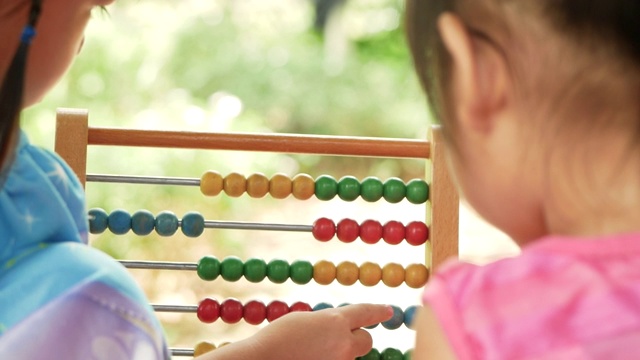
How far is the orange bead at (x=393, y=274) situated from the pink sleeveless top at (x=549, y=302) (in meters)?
0.95

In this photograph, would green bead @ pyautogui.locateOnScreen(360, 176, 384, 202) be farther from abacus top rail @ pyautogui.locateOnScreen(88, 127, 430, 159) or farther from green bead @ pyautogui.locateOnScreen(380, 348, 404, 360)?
green bead @ pyautogui.locateOnScreen(380, 348, 404, 360)

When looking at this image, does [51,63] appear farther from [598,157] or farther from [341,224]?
[341,224]

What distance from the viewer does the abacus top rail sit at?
1.49 m

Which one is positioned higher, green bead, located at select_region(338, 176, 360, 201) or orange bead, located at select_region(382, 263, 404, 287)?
green bead, located at select_region(338, 176, 360, 201)

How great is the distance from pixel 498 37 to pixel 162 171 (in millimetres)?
3382

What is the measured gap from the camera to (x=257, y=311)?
Answer: 5.09ft

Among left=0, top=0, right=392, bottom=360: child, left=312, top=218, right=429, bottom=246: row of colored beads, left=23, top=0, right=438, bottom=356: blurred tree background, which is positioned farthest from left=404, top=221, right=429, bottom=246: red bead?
left=23, top=0, right=438, bottom=356: blurred tree background

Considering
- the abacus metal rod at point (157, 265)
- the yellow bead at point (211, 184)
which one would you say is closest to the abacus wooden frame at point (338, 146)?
A: the yellow bead at point (211, 184)

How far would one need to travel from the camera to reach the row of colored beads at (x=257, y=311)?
155 cm

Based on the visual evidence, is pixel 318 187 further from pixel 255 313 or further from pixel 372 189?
pixel 255 313

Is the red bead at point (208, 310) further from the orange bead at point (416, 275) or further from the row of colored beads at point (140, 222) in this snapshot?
the orange bead at point (416, 275)

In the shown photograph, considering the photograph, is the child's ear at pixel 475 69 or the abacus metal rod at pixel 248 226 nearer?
the child's ear at pixel 475 69

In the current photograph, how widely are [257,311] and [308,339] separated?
52cm

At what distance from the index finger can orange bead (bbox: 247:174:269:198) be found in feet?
1.52
